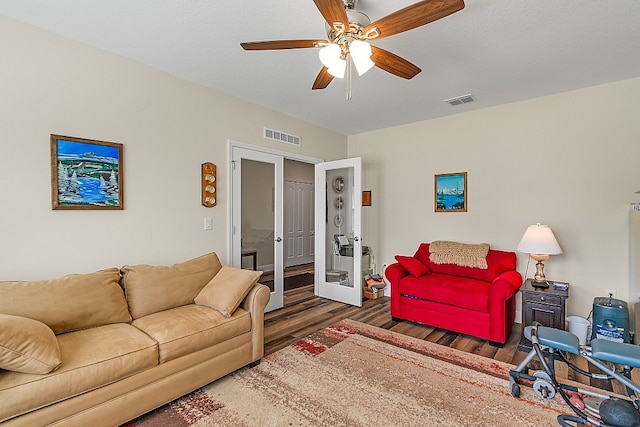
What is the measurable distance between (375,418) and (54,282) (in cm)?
239

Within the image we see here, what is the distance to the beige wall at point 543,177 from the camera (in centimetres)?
311

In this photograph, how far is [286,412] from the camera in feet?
6.61

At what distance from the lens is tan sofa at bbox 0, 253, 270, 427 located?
157 centimetres

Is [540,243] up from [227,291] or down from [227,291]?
up

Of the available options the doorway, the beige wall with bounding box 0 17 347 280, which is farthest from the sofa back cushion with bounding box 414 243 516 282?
the beige wall with bounding box 0 17 347 280

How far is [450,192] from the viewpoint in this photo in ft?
13.7

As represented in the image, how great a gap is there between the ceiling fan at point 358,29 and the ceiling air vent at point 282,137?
81.5 inches

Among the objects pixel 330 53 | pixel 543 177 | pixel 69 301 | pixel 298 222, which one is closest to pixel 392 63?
pixel 330 53

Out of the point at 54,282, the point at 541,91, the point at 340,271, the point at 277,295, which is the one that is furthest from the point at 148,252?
the point at 541,91

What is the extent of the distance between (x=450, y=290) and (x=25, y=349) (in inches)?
135

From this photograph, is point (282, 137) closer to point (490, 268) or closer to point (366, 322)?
point (366, 322)

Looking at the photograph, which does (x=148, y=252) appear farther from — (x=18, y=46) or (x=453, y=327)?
(x=453, y=327)

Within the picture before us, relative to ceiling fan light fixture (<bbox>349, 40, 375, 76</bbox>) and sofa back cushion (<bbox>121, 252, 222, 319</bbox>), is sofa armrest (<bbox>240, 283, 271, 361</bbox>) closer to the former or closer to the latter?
sofa back cushion (<bbox>121, 252, 222, 319</bbox>)

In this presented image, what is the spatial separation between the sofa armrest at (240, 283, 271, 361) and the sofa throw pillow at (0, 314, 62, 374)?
126 cm
